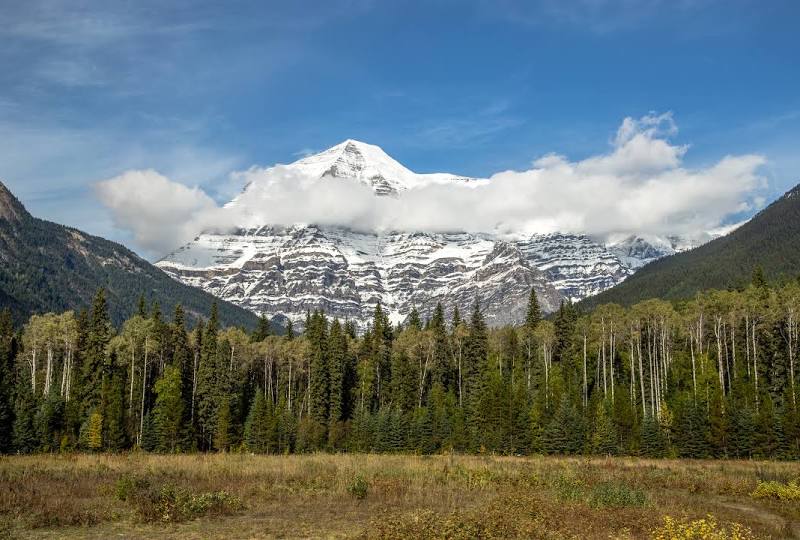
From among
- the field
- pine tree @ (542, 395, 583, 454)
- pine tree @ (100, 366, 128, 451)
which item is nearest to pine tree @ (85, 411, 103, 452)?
pine tree @ (100, 366, 128, 451)

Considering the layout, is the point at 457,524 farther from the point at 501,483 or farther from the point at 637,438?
the point at 637,438

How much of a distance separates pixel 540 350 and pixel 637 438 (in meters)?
32.3

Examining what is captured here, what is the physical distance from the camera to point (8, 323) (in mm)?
104812

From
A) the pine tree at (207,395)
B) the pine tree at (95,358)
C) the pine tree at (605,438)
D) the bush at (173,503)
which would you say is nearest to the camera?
the bush at (173,503)

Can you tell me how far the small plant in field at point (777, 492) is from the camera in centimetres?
2956

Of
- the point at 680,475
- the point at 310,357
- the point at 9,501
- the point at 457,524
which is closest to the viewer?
the point at 457,524

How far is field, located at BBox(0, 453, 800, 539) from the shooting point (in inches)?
772

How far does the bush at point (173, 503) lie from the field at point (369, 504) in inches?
2.2

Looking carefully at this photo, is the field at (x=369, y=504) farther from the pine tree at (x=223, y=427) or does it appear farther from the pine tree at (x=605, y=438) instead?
the pine tree at (x=223, y=427)

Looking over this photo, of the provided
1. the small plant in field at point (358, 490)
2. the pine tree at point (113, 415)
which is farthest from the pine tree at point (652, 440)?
the pine tree at point (113, 415)

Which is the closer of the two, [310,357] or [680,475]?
[680,475]

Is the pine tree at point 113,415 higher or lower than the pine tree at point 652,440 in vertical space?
higher

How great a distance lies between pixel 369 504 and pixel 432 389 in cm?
6681

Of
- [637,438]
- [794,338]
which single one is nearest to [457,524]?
[637,438]
